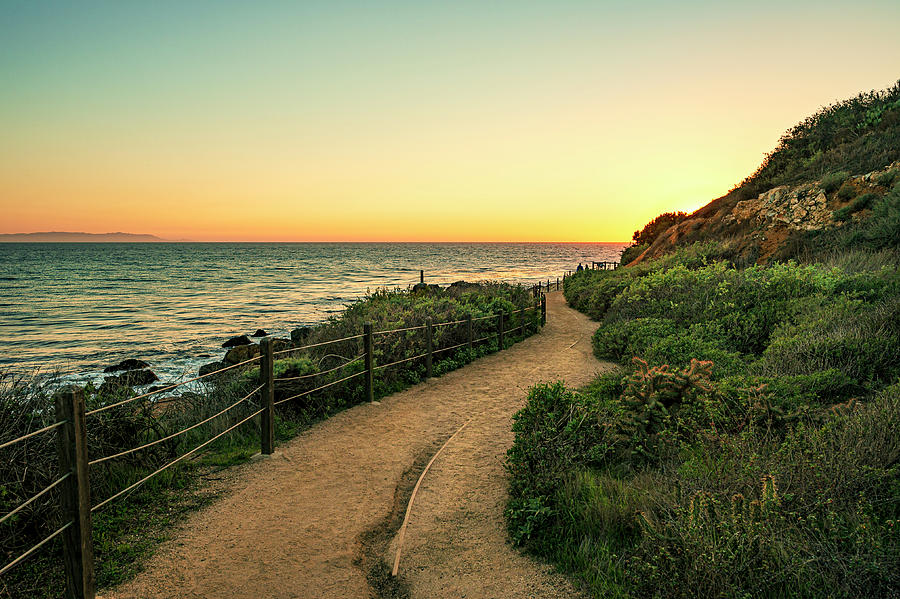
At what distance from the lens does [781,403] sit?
6312 millimetres

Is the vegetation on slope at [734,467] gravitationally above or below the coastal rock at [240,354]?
above

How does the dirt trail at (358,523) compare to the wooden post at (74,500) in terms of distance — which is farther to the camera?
the dirt trail at (358,523)

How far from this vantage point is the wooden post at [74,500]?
3.81 meters

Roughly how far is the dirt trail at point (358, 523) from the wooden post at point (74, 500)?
326 mm

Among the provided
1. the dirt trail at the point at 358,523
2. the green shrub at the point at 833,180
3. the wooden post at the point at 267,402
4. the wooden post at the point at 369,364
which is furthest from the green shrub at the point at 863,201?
the wooden post at the point at 267,402

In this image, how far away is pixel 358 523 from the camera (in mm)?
5340

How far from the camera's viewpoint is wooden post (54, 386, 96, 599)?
3.81 m

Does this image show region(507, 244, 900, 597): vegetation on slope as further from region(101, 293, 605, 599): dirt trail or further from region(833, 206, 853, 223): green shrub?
region(833, 206, 853, 223): green shrub

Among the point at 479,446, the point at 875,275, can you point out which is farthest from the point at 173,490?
the point at 875,275

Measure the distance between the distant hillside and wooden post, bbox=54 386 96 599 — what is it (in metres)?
18.4

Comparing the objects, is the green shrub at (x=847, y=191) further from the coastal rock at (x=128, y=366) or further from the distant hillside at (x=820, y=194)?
the coastal rock at (x=128, y=366)

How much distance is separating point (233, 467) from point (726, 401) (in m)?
6.68

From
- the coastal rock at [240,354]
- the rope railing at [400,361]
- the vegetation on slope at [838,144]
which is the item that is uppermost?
the vegetation on slope at [838,144]

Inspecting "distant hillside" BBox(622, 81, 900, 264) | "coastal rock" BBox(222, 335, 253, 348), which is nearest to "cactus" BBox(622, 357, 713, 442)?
"distant hillside" BBox(622, 81, 900, 264)
